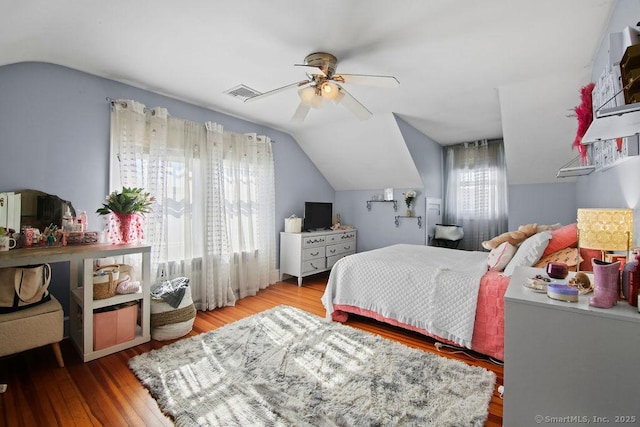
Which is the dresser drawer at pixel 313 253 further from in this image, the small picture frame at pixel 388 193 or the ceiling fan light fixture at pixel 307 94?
the ceiling fan light fixture at pixel 307 94

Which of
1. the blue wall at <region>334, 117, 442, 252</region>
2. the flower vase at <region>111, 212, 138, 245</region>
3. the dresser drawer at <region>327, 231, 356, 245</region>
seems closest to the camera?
the flower vase at <region>111, 212, 138, 245</region>

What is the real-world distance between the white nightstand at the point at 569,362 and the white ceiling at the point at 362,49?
174cm

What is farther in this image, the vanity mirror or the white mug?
A: the vanity mirror

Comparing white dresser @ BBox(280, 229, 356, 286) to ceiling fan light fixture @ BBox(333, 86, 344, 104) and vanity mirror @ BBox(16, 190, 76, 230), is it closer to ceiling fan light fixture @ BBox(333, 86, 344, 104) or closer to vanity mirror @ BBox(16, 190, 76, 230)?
ceiling fan light fixture @ BBox(333, 86, 344, 104)


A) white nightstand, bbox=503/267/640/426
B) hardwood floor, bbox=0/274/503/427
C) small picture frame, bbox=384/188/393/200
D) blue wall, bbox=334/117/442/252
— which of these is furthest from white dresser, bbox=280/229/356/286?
white nightstand, bbox=503/267/640/426

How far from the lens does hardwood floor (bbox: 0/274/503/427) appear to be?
159 cm

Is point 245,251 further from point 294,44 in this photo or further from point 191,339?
point 294,44

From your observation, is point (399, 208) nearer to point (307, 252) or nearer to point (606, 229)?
point (307, 252)

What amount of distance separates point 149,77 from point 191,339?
96.7 inches

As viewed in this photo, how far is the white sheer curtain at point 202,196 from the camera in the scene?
2.86 metres

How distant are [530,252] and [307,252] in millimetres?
2805

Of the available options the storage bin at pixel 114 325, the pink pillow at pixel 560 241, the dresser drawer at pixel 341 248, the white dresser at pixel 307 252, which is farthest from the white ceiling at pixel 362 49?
the dresser drawer at pixel 341 248

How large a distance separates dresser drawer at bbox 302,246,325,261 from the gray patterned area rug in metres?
1.72

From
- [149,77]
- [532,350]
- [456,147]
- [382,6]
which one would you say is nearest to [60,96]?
[149,77]
